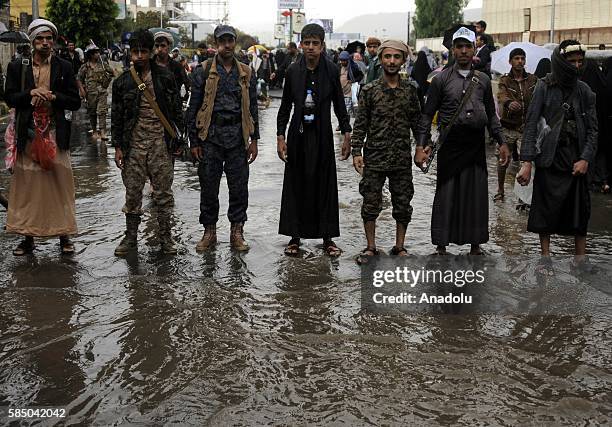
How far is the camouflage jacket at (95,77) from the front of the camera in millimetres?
15836

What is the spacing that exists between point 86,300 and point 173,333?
1018 millimetres

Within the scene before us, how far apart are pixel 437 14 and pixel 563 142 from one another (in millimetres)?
91799

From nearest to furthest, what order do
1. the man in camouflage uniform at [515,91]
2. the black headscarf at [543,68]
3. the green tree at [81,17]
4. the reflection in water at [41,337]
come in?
the reflection in water at [41,337], the man in camouflage uniform at [515,91], the black headscarf at [543,68], the green tree at [81,17]

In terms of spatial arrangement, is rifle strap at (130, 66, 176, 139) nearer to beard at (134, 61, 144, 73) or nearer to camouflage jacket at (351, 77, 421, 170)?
beard at (134, 61, 144, 73)

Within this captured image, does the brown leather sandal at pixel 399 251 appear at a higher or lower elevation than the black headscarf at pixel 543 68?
lower

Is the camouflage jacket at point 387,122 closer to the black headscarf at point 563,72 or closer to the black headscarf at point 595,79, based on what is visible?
the black headscarf at point 563,72

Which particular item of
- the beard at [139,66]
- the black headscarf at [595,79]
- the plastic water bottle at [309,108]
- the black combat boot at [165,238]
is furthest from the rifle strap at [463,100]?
the black headscarf at [595,79]

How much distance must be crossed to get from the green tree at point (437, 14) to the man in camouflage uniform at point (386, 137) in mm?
90037

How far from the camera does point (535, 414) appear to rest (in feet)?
14.4

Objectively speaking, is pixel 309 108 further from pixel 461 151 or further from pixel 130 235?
pixel 130 235

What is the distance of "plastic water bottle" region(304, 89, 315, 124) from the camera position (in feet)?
24.9

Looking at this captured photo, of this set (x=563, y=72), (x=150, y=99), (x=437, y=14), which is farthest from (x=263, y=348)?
(x=437, y=14)

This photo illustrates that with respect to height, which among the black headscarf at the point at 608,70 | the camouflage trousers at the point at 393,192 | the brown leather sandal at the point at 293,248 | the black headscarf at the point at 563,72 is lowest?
the brown leather sandal at the point at 293,248

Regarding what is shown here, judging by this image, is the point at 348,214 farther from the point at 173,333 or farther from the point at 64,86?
the point at 173,333
